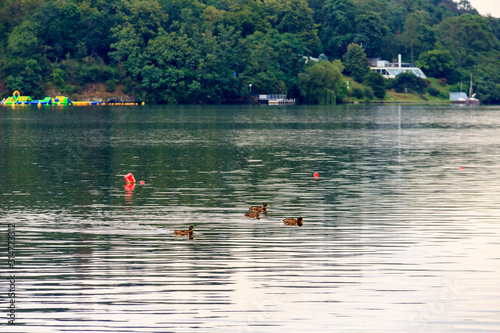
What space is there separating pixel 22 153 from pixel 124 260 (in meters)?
36.4

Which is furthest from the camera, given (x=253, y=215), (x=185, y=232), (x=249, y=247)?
(x=253, y=215)

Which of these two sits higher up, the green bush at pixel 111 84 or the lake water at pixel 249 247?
the green bush at pixel 111 84

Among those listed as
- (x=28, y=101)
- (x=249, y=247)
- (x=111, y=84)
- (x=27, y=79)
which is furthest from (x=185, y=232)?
(x=111, y=84)

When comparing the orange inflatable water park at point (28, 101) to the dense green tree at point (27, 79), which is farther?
the orange inflatable water park at point (28, 101)

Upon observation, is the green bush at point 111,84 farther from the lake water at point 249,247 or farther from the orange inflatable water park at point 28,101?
the lake water at point 249,247

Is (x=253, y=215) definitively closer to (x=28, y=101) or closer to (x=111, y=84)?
(x=28, y=101)

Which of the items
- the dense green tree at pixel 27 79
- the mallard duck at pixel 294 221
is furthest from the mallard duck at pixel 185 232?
the dense green tree at pixel 27 79

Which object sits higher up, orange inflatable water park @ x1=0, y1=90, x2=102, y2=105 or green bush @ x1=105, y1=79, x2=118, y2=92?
green bush @ x1=105, y1=79, x2=118, y2=92

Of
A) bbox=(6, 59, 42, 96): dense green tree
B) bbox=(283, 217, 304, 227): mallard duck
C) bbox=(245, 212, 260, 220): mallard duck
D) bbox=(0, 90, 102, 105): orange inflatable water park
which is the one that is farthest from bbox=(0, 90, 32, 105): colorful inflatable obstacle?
bbox=(283, 217, 304, 227): mallard duck

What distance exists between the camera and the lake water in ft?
50.8

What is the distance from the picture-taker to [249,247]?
2152 centimetres

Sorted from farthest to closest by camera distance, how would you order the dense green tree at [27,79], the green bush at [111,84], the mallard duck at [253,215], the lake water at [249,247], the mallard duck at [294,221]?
the green bush at [111,84] < the dense green tree at [27,79] < the mallard duck at [253,215] < the mallard duck at [294,221] < the lake water at [249,247]

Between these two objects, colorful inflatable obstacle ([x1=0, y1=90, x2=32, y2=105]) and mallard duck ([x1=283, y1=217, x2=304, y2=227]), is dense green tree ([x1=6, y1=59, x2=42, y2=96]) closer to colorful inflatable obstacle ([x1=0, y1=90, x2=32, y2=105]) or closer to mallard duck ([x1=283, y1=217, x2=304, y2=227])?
colorful inflatable obstacle ([x1=0, y1=90, x2=32, y2=105])

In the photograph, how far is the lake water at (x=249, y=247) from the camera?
1549 cm
